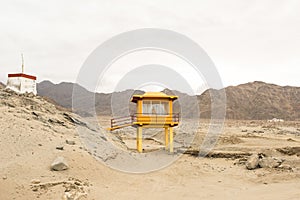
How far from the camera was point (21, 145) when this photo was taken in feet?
54.5

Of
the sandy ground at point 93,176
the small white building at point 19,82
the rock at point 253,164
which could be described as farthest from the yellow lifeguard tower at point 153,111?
the small white building at point 19,82

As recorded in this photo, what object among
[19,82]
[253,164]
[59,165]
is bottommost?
[253,164]

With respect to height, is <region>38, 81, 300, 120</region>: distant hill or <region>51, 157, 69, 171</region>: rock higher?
<region>38, 81, 300, 120</region>: distant hill

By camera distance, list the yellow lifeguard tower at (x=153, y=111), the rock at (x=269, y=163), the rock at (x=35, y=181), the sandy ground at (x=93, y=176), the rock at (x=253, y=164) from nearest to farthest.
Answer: the sandy ground at (x=93, y=176)
the rock at (x=35, y=181)
the rock at (x=269, y=163)
the rock at (x=253, y=164)
the yellow lifeguard tower at (x=153, y=111)

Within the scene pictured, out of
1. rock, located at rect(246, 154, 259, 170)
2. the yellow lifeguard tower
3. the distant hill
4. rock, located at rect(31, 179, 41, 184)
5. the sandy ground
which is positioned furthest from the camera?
the distant hill

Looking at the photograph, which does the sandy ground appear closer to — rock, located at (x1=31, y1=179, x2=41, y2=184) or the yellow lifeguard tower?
rock, located at (x1=31, y1=179, x2=41, y2=184)

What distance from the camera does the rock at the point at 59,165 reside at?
14.7m

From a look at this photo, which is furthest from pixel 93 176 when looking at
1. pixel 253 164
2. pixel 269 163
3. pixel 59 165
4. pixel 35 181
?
pixel 269 163

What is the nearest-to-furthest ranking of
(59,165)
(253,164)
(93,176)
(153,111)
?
(59,165) < (93,176) < (253,164) < (153,111)

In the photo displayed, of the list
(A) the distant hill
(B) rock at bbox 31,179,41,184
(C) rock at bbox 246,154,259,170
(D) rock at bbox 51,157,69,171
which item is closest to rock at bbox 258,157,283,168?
(C) rock at bbox 246,154,259,170

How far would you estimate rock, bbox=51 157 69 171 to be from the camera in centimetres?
1474

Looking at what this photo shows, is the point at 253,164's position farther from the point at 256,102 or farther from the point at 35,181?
the point at 256,102

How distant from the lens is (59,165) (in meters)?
14.8

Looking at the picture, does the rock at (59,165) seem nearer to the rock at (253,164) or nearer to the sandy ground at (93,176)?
the sandy ground at (93,176)
